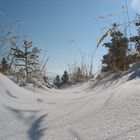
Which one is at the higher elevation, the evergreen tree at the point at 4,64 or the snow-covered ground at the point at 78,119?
the evergreen tree at the point at 4,64

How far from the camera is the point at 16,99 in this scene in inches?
66.6

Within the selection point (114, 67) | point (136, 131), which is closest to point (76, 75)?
point (114, 67)

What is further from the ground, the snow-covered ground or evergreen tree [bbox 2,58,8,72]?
evergreen tree [bbox 2,58,8,72]

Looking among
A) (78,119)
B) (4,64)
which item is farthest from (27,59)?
(78,119)

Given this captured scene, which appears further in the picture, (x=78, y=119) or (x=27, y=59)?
(x=27, y=59)

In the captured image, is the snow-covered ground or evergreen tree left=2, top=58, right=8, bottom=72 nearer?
the snow-covered ground

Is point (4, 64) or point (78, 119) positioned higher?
point (4, 64)

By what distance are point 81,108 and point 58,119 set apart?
14cm

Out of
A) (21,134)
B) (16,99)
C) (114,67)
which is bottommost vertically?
(21,134)

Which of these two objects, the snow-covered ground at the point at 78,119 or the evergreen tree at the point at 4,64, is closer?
the snow-covered ground at the point at 78,119

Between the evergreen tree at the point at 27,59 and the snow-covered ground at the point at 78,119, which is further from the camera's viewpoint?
the evergreen tree at the point at 27,59

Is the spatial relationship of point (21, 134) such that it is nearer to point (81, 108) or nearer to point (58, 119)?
point (58, 119)

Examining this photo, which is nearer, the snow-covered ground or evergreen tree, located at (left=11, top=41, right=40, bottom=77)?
the snow-covered ground

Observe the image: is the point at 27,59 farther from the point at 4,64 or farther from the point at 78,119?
the point at 78,119
